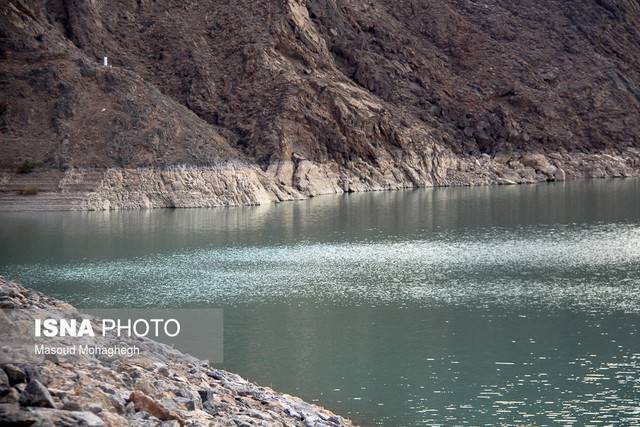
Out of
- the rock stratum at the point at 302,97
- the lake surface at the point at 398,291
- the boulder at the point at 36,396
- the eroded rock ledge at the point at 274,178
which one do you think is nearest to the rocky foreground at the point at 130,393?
the boulder at the point at 36,396

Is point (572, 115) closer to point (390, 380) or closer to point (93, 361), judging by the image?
point (390, 380)

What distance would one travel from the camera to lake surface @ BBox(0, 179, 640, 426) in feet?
89.2

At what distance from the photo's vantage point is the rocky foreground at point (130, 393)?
16266 mm

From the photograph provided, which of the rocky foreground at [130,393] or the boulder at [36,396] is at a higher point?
the boulder at [36,396]

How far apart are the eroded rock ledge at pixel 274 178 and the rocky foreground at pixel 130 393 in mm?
56734

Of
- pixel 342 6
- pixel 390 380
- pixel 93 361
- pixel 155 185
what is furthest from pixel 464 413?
pixel 342 6

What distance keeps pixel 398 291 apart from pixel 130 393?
25.2 meters

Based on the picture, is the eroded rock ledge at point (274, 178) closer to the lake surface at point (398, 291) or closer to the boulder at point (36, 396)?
the lake surface at point (398, 291)

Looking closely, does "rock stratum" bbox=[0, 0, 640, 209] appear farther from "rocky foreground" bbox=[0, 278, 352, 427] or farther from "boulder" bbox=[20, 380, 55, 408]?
"boulder" bbox=[20, 380, 55, 408]

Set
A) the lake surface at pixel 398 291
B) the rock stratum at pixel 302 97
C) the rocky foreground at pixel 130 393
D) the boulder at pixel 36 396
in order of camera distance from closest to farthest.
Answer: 1. the boulder at pixel 36 396
2. the rocky foreground at pixel 130 393
3. the lake surface at pixel 398 291
4. the rock stratum at pixel 302 97

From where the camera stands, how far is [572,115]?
124 meters

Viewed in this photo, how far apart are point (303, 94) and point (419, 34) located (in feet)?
97.8

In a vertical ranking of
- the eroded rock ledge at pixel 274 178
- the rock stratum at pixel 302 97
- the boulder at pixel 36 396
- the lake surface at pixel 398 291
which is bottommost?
the lake surface at pixel 398 291

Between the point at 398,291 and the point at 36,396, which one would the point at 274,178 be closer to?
the point at 398,291
